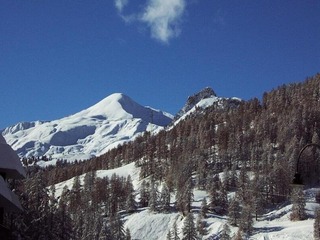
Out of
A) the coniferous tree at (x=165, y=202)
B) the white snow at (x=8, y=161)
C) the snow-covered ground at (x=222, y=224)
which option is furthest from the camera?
the coniferous tree at (x=165, y=202)

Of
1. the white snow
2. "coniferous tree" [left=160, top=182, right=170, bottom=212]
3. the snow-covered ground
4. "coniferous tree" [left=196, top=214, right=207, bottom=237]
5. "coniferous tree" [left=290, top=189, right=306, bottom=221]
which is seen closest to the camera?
the white snow

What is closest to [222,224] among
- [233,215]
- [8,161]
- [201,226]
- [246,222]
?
[233,215]

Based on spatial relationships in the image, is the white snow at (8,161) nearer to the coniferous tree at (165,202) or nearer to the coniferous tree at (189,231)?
the coniferous tree at (189,231)

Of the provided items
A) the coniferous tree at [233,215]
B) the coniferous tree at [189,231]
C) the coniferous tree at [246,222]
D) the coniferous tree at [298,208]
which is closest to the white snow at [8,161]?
the coniferous tree at [189,231]

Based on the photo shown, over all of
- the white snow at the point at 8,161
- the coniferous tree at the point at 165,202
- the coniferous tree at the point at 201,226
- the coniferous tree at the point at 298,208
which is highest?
the coniferous tree at the point at 165,202

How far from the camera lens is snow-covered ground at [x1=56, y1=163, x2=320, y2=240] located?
113m

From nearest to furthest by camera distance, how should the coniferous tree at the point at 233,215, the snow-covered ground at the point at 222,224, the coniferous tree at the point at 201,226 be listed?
the snow-covered ground at the point at 222,224 → the coniferous tree at the point at 201,226 → the coniferous tree at the point at 233,215

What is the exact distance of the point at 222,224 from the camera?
129m

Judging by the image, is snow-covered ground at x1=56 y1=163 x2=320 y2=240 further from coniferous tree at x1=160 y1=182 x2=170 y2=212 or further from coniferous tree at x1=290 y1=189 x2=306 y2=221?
coniferous tree at x1=160 y1=182 x2=170 y2=212

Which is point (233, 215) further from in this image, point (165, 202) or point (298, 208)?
point (165, 202)

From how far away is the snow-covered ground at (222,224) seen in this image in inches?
4434

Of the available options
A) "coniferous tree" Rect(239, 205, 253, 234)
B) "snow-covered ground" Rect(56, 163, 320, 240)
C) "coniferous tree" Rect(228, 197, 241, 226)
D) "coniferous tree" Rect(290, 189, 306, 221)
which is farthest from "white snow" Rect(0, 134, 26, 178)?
"coniferous tree" Rect(290, 189, 306, 221)

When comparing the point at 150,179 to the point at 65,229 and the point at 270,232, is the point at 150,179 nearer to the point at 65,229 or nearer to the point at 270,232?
the point at 270,232

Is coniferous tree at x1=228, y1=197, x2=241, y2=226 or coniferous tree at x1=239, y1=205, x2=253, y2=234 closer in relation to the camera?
coniferous tree at x1=239, y1=205, x2=253, y2=234
